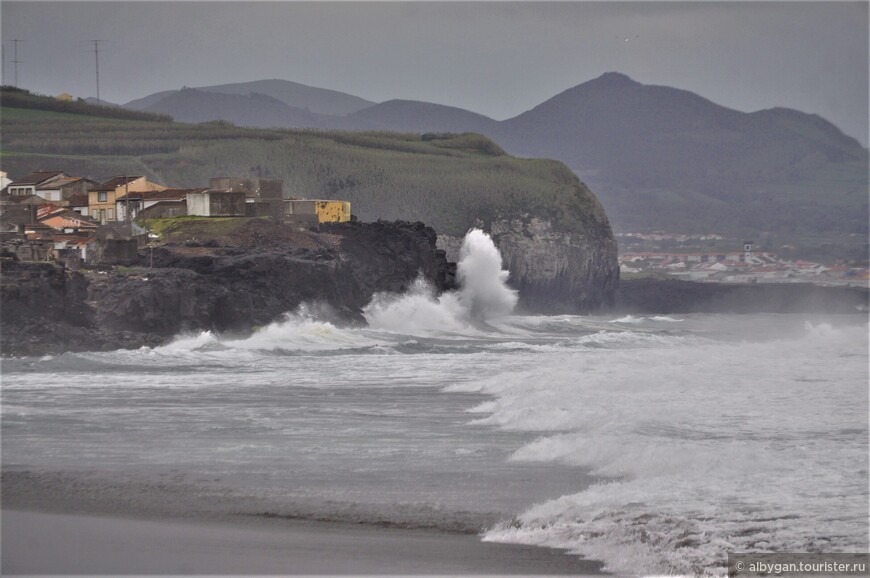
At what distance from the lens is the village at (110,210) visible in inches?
2179

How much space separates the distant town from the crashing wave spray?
23814 millimetres

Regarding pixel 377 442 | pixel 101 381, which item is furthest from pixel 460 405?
pixel 101 381

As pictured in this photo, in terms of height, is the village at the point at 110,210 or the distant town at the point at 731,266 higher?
the village at the point at 110,210

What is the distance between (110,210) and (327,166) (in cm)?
4338

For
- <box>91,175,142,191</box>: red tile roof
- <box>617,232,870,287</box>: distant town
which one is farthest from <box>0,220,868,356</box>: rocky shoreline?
<box>617,232,870,287</box>: distant town

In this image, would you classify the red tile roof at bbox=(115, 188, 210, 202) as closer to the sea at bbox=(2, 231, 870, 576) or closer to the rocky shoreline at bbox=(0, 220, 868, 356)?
the rocky shoreline at bbox=(0, 220, 868, 356)

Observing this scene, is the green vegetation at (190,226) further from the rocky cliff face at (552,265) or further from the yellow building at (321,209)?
the rocky cliff face at (552,265)

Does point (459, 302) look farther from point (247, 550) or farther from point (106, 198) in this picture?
point (247, 550)

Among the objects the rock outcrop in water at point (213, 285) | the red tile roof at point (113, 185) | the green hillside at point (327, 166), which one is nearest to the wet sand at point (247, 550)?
the rock outcrop in water at point (213, 285)

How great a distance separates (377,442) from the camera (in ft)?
83.4

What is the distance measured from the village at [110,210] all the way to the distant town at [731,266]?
3960 centimetres

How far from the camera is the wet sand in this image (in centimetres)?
1716

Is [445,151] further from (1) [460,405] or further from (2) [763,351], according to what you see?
(1) [460,405]

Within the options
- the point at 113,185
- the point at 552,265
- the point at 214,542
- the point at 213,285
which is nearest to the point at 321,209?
the point at 113,185
